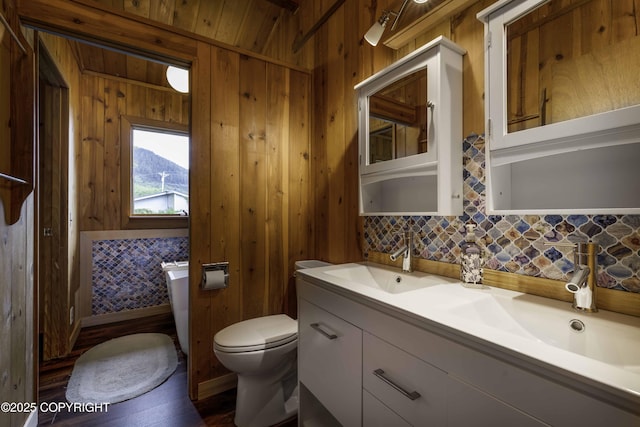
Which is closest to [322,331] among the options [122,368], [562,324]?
[562,324]

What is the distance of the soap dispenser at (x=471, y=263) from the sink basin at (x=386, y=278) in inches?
4.0

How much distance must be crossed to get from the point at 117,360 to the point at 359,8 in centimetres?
305

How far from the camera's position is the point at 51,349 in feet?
7.00

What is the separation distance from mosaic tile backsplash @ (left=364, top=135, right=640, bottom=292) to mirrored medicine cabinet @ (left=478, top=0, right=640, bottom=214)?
0.06 metres

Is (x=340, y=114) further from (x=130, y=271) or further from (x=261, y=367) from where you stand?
(x=130, y=271)

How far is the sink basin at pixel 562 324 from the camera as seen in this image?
2.21 ft

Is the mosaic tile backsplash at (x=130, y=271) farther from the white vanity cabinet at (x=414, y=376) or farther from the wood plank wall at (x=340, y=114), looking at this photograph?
the white vanity cabinet at (x=414, y=376)

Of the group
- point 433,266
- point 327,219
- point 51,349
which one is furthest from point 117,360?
point 433,266

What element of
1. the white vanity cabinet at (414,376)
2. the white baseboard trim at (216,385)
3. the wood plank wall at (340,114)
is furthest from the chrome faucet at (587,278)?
the white baseboard trim at (216,385)

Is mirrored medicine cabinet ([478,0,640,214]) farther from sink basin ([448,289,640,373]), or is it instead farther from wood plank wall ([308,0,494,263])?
wood plank wall ([308,0,494,263])

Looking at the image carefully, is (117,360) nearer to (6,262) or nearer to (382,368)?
(6,262)

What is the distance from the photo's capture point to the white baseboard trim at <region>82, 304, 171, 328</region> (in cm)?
274

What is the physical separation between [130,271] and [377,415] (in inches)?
117

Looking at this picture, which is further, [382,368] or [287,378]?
[287,378]
